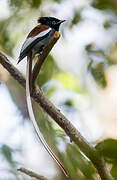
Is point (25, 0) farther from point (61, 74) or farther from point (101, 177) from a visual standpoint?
point (101, 177)

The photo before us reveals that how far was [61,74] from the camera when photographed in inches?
107

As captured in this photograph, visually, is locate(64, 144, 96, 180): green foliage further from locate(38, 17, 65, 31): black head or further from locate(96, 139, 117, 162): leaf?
locate(38, 17, 65, 31): black head

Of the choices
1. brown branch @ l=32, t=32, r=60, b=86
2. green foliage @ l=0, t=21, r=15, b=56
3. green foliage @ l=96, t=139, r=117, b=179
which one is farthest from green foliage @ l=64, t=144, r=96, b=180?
green foliage @ l=0, t=21, r=15, b=56

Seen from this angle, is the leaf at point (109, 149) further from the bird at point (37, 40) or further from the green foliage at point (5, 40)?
the green foliage at point (5, 40)

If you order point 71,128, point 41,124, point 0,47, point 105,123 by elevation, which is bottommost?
point 71,128

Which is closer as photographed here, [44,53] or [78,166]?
[78,166]

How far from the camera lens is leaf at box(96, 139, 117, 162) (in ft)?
2.53

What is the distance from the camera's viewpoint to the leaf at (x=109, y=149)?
30.3 inches

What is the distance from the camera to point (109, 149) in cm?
78

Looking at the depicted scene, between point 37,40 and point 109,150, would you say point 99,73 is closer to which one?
point 37,40

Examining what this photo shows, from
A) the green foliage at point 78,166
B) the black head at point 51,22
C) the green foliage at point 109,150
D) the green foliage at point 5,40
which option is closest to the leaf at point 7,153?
the green foliage at point 78,166

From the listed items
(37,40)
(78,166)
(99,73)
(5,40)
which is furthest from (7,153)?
(5,40)

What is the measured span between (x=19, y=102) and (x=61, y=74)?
542mm

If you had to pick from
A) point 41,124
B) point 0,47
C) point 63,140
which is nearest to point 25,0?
point 0,47
